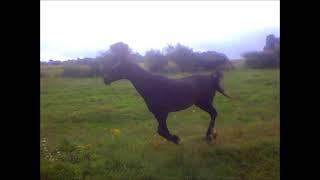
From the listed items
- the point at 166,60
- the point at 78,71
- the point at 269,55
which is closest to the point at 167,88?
the point at 166,60

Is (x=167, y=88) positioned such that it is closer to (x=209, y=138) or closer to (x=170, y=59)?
(x=170, y=59)

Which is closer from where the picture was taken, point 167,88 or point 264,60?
point 264,60

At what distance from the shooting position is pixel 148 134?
4.06 m

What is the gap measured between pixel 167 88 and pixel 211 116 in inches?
15.8

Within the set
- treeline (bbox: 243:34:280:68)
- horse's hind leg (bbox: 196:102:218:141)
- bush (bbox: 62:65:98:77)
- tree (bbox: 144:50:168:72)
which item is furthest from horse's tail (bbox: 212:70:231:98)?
bush (bbox: 62:65:98:77)

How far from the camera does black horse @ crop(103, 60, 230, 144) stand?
13.6 ft

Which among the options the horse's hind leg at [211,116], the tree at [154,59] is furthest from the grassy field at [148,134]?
the tree at [154,59]

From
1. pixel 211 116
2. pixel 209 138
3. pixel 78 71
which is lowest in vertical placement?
pixel 209 138

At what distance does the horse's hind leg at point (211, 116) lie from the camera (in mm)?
4051

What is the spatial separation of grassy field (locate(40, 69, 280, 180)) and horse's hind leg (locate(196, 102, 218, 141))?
32 millimetres

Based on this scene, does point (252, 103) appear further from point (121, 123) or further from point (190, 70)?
point (121, 123)

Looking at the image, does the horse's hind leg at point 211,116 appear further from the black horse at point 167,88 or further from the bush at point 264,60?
the bush at point 264,60
